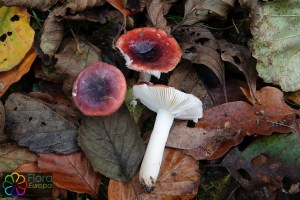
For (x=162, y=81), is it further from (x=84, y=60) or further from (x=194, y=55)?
(x=84, y=60)

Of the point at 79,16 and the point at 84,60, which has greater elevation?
the point at 79,16

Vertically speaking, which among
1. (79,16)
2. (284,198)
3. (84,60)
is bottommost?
(284,198)

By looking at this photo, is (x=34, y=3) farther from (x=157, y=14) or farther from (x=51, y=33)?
(x=157, y=14)

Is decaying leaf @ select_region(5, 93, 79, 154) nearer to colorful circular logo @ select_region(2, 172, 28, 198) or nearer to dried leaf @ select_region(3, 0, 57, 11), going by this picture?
colorful circular logo @ select_region(2, 172, 28, 198)

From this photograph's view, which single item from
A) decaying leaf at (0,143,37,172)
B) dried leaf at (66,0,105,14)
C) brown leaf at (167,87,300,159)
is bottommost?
decaying leaf at (0,143,37,172)

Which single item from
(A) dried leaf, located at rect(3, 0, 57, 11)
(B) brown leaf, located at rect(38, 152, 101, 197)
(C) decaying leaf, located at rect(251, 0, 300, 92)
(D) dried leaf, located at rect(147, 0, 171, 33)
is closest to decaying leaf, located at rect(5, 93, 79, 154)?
(B) brown leaf, located at rect(38, 152, 101, 197)

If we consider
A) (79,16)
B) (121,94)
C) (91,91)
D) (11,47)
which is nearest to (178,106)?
(121,94)

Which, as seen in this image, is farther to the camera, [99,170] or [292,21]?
[292,21]
